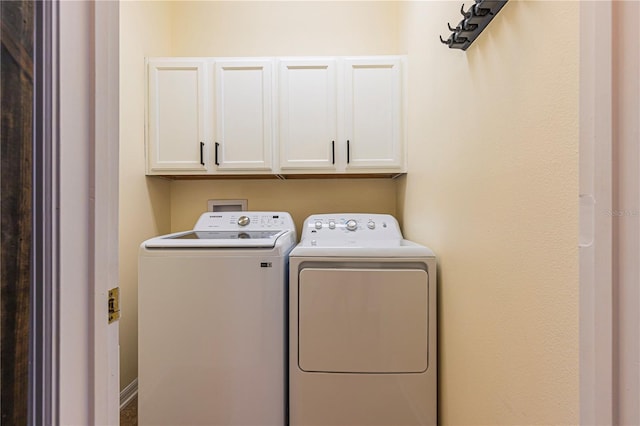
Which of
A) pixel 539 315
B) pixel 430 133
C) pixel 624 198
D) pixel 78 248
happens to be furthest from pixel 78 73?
pixel 430 133

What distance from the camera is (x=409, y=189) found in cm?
192

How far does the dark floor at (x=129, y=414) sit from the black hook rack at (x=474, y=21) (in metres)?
2.33

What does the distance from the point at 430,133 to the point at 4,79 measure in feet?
4.84

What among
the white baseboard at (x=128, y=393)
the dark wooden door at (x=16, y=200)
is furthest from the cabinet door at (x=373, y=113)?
the white baseboard at (x=128, y=393)

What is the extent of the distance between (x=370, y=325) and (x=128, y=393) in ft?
4.87

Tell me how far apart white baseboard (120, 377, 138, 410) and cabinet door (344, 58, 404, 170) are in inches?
72.2

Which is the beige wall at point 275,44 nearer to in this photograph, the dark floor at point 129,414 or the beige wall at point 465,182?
the beige wall at point 465,182

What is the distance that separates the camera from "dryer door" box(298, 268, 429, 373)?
136 centimetres

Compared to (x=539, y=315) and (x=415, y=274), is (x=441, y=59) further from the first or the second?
(x=539, y=315)

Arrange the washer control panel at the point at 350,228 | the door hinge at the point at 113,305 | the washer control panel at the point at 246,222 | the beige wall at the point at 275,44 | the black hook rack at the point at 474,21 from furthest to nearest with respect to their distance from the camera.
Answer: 1. the beige wall at the point at 275,44
2. the washer control panel at the point at 246,222
3. the washer control panel at the point at 350,228
4. the black hook rack at the point at 474,21
5. the door hinge at the point at 113,305

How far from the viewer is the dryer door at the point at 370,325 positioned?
1.36 metres

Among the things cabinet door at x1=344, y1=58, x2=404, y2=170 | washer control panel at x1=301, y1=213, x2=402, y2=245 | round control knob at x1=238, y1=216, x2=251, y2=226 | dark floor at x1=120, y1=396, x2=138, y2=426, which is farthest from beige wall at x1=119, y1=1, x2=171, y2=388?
cabinet door at x1=344, y1=58, x2=404, y2=170

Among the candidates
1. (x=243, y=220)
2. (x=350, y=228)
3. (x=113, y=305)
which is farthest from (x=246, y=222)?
(x=113, y=305)

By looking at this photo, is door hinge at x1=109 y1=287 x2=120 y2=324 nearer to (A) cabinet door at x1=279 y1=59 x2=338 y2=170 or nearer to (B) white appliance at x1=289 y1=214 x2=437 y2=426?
(B) white appliance at x1=289 y1=214 x2=437 y2=426
